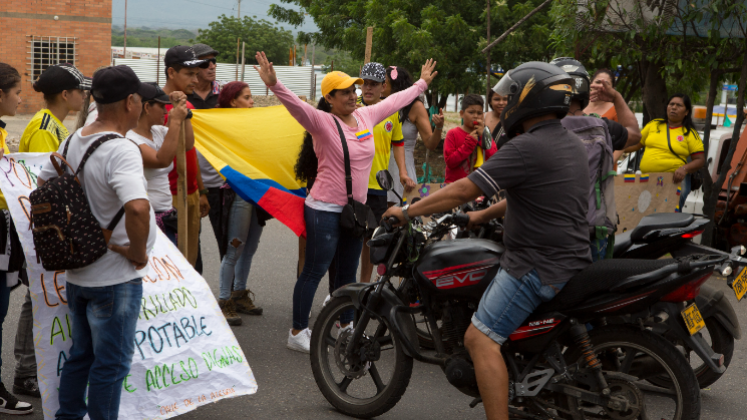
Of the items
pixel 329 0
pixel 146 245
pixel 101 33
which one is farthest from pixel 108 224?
pixel 101 33

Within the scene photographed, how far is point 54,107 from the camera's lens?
13.8 ft

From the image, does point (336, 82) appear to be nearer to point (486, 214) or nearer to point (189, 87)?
point (189, 87)

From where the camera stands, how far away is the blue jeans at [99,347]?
314cm

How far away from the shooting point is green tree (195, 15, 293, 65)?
49844 millimetres

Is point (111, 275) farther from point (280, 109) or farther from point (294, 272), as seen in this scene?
point (294, 272)

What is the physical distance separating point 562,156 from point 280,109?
10.9ft

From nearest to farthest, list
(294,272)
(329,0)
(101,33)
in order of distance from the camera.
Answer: (294,272) → (329,0) → (101,33)

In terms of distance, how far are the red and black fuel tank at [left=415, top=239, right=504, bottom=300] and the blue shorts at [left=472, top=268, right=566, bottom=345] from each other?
168 millimetres

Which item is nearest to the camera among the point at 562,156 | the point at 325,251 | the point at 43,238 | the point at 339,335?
the point at 43,238

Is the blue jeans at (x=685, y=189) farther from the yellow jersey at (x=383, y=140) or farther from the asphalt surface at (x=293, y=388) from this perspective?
the yellow jersey at (x=383, y=140)

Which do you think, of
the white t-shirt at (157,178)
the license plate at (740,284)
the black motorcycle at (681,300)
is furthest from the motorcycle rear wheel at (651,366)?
the white t-shirt at (157,178)

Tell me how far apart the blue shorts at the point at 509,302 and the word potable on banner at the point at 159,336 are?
1.39m

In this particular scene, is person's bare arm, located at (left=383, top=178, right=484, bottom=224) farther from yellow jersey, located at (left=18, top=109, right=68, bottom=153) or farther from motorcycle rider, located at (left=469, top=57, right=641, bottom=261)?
yellow jersey, located at (left=18, top=109, right=68, bottom=153)

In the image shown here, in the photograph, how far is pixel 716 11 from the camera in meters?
7.89
